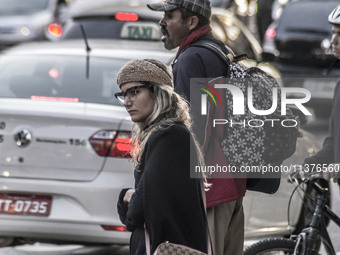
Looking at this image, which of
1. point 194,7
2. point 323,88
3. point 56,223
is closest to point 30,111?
point 56,223

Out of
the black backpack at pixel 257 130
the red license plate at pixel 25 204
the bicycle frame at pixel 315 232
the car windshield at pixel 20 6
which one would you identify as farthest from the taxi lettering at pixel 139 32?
the car windshield at pixel 20 6

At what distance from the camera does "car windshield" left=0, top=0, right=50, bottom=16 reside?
2097cm

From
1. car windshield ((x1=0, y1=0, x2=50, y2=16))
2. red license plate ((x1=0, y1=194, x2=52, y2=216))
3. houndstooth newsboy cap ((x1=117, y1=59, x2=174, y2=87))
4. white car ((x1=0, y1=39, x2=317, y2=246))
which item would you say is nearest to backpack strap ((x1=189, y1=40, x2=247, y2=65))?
houndstooth newsboy cap ((x1=117, y1=59, x2=174, y2=87))

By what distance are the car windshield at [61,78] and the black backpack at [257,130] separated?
1.96 metres

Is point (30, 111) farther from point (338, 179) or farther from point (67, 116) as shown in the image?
point (338, 179)

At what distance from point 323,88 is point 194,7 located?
884 centimetres

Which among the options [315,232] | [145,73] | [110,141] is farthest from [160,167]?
[110,141]

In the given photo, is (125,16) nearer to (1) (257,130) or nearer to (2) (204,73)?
(2) (204,73)

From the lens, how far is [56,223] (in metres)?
6.20

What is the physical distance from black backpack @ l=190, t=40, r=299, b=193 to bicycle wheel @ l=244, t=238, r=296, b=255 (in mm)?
620

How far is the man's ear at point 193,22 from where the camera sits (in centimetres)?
509

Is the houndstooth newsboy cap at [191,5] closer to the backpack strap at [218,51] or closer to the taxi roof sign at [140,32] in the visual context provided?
the backpack strap at [218,51]

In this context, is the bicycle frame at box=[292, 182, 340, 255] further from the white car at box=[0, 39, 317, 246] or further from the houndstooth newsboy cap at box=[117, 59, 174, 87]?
the houndstooth newsboy cap at box=[117, 59, 174, 87]

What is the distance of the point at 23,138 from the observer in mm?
6254
